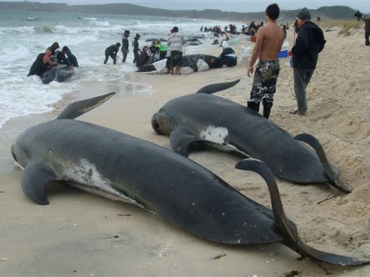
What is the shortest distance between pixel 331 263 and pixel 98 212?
2.28 meters

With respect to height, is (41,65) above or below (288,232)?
below

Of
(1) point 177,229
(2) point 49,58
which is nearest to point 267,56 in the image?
(1) point 177,229

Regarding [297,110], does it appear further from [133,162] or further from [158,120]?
[133,162]

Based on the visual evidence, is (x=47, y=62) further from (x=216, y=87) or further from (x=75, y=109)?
(x=75, y=109)

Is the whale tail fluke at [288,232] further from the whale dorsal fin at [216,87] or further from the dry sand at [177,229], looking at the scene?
the whale dorsal fin at [216,87]

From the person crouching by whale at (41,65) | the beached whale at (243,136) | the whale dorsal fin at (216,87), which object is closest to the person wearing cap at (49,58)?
the person crouching by whale at (41,65)

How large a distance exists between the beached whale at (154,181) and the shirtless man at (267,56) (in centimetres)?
279

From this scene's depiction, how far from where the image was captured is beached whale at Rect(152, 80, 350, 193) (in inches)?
196

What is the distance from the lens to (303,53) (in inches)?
304

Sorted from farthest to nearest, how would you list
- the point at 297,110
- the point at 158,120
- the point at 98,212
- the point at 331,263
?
the point at 297,110 < the point at 158,120 < the point at 98,212 < the point at 331,263

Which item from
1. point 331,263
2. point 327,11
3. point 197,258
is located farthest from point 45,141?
point 327,11

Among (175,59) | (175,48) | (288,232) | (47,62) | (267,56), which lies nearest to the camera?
(288,232)

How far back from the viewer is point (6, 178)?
575 centimetres

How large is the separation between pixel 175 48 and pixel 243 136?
33.1 ft
